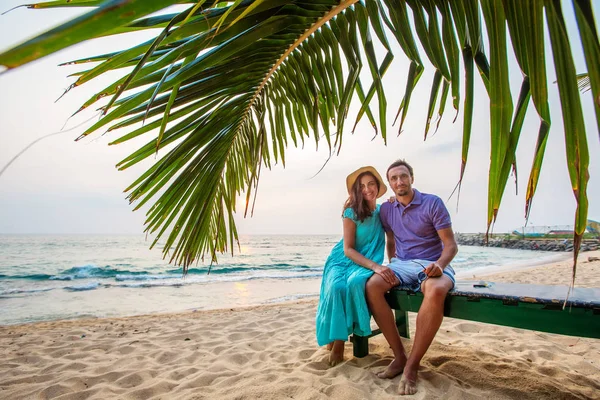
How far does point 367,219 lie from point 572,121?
7.52 ft

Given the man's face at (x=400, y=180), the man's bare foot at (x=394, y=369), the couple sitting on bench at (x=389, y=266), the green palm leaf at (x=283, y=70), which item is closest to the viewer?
the green palm leaf at (x=283, y=70)

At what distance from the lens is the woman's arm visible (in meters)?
2.39

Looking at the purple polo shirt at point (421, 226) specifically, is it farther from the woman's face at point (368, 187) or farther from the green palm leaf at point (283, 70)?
the green palm leaf at point (283, 70)

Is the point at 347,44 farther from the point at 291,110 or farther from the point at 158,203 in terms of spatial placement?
the point at 158,203

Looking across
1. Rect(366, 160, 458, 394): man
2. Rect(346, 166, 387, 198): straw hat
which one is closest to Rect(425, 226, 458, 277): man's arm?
Rect(366, 160, 458, 394): man

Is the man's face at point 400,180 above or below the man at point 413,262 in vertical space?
above

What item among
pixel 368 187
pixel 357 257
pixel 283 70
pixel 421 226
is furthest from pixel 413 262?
pixel 283 70

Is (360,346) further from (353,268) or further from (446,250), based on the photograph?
(446,250)

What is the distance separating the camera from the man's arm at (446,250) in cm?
221

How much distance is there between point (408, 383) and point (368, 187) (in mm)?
1446

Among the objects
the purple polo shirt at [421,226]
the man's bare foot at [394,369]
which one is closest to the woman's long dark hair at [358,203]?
the purple polo shirt at [421,226]

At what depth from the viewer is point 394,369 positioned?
2.26 meters

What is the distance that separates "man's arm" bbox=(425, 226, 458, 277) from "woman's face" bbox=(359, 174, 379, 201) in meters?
0.62

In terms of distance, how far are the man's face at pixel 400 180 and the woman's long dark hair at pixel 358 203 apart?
24 centimetres
